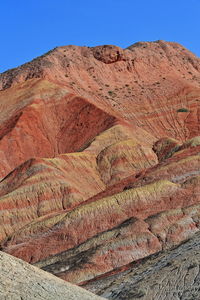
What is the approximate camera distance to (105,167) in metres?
91.4

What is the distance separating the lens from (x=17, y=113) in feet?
356

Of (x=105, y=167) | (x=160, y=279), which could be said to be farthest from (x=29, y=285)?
(x=105, y=167)

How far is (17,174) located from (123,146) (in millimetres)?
14785

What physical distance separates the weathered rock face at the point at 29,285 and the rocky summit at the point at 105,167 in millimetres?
324

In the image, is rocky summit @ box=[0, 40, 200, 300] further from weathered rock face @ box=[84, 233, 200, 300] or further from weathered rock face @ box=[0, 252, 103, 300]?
weathered rock face @ box=[0, 252, 103, 300]

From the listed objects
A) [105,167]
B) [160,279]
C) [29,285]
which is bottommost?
[160,279]

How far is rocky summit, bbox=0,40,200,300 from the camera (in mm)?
52381

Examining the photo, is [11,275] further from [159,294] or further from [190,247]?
[190,247]

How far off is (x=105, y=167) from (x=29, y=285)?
206 ft

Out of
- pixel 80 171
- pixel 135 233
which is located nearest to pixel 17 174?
pixel 80 171

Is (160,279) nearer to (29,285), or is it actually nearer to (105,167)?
(29,285)

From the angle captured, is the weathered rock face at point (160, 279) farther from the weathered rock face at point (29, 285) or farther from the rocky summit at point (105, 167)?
the weathered rock face at point (29, 285)

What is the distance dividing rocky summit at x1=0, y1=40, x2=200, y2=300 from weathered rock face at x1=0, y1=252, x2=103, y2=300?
32 centimetres

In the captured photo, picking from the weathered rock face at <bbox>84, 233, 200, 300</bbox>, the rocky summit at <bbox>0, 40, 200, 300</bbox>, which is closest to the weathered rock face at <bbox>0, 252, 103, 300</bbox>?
the rocky summit at <bbox>0, 40, 200, 300</bbox>
